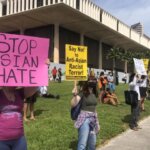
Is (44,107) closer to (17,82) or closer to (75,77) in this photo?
(75,77)

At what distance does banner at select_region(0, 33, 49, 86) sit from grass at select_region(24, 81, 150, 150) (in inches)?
147

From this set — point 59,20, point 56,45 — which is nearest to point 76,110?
point 59,20

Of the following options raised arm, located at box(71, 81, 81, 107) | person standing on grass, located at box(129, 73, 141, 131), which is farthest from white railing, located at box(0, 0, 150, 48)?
raised arm, located at box(71, 81, 81, 107)

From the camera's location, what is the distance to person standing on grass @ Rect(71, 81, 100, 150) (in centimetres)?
705

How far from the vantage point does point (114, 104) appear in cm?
1762

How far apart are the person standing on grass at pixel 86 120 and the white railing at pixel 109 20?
4559 centimetres

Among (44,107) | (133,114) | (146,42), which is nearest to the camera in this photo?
(133,114)

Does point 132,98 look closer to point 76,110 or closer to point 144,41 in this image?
point 76,110

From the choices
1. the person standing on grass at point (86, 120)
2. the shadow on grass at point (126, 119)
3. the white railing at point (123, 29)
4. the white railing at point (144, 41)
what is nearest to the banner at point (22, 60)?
the person standing on grass at point (86, 120)

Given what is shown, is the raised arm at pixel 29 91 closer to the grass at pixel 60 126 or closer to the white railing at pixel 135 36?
the grass at pixel 60 126

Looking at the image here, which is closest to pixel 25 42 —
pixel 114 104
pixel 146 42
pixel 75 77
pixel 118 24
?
pixel 75 77

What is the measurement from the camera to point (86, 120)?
708 centimetres

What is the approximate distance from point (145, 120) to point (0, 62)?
1006 cm

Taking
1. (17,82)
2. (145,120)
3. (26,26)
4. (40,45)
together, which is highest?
(26,26)
